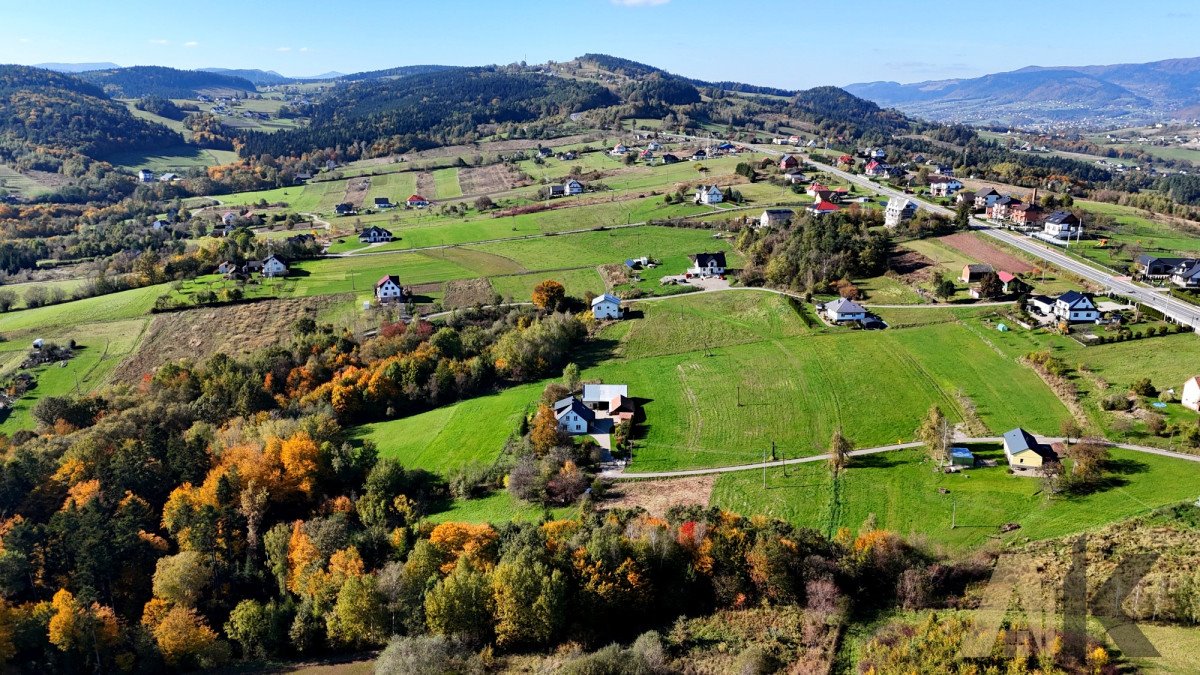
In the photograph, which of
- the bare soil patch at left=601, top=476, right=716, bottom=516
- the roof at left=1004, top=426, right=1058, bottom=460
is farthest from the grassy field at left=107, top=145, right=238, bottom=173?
the roof at left=1004, top=426, right=1058, bottom=460

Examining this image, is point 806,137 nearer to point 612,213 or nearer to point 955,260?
point 612,213

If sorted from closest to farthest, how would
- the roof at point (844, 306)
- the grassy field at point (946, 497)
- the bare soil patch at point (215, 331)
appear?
the grassy field at point (946, 497) < the roof at point (844, 306) < the bare soil patch at point (215, 331)

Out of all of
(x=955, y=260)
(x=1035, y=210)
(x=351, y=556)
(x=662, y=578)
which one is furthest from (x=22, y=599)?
(x=1035, y=210)

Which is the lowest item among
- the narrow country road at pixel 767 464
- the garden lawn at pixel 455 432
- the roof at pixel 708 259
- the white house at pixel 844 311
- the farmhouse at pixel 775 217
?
the garden lawn at pixel 455 432

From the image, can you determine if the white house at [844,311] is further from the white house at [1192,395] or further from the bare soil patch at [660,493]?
the bare soil patch at [660,493]

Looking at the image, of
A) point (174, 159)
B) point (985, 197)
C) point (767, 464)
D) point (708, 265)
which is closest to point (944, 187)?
point (985, 197)

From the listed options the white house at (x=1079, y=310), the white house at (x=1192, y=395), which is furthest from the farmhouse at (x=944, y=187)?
the white house at (x=1192, y=395)

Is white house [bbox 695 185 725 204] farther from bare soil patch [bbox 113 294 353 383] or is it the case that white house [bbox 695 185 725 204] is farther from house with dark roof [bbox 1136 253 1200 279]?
house with dark roof [bbox 1136 253 1200 279]

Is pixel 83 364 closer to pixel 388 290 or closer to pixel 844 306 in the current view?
pixel 388 290
